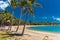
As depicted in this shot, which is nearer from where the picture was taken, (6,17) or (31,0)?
(31,0)

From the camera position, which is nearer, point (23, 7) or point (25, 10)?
point (25, 10)

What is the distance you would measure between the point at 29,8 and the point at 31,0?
Answer: 1925 millimetres

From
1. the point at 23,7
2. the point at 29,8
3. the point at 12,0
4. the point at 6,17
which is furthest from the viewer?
the point at 6,17

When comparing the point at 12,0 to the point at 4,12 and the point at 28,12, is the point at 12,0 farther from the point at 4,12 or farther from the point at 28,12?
the point at 4,12

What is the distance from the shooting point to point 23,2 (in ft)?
112

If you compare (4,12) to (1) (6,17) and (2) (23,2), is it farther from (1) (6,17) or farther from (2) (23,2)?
(2) (23,2)

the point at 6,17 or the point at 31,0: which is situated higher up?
the point at 31,0

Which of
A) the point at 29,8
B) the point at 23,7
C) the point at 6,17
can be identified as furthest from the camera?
the point at 6,17

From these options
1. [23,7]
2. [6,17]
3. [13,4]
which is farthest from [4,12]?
[23,7]

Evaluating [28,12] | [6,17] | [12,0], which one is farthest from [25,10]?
[6,17]

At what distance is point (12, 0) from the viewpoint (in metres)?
41.2

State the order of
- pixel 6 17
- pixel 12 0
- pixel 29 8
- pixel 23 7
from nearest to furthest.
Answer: pixel 29 8 < pixel 23 7 < pixel 12 0 < pixel 6 17

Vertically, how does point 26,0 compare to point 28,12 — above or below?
above

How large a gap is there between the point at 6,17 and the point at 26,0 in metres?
26.7
